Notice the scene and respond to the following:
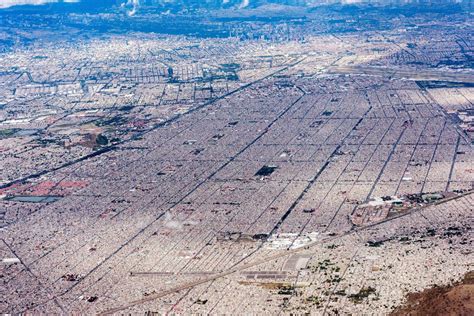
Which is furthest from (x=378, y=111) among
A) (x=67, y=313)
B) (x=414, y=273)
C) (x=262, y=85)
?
(x=67, y=313)

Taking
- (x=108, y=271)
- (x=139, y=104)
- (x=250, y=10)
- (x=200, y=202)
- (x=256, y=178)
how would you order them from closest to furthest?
1. (x=108, y=271)
2. (x=200, y=202)
3. (x=256, y=178)
4. (x=139, y=104)
5. (x=250, y=10)

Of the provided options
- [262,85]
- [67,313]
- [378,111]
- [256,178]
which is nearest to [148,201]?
[256,178]

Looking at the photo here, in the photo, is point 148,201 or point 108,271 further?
point 148,201

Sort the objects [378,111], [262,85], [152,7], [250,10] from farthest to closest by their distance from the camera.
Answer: [152,7]
[250,10]
[262,85]
[378,111]

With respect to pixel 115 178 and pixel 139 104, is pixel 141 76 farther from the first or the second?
pixel 115 178

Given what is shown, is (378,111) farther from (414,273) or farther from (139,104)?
(414,273)

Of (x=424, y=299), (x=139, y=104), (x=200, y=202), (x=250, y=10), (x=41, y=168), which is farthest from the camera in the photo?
(x=250, y=10)

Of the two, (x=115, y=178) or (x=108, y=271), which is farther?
(x=115, y=178)

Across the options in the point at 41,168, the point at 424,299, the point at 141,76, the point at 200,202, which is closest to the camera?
the point at 424,299
